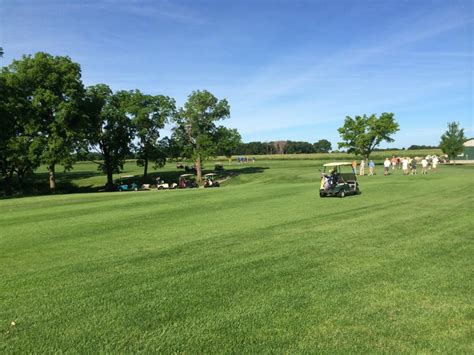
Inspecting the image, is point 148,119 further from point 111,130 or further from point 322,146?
point 322,146

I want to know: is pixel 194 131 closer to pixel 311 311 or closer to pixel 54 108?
pixel 54 108

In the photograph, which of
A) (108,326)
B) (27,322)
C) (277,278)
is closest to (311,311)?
(277,278)

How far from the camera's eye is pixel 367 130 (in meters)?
67.9

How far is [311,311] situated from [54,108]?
146 ft

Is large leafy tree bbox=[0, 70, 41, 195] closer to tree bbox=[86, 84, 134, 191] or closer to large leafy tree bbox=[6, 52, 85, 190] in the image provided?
large leafy tree bbox=[6, 52, 85, 190]

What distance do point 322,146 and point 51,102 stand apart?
527ft

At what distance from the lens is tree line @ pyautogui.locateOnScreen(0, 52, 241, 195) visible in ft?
140

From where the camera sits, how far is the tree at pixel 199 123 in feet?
199

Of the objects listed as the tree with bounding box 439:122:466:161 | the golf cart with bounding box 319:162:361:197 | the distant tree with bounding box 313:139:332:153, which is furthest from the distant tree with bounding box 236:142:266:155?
the golf cart with bounding box 319:162:361:197

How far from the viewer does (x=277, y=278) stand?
7023mm

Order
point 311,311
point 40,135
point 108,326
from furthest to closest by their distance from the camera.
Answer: point 40,135
point 311,311
point 108,326

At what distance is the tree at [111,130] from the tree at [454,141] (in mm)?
53717

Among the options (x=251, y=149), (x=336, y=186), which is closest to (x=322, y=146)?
(x=251, y=149)

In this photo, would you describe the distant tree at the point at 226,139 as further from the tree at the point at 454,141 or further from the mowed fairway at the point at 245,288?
the mowed fairway at the point at 245,288
